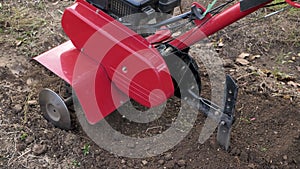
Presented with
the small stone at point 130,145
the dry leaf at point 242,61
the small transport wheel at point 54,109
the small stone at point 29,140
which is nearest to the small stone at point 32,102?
the small transport wheel at point 54,109

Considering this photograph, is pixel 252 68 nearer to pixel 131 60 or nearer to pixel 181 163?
pixel 181 163

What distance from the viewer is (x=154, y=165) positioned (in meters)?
3.00

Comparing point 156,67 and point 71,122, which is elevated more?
point 156,67

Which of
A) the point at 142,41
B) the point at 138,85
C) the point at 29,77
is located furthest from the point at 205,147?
the point at 29,77

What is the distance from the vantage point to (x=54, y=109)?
3168 millimetres

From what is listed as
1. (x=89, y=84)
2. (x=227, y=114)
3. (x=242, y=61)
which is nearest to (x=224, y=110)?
(x=227, y=114)

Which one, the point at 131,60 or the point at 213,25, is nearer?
the point at 213,25

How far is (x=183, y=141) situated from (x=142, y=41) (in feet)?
2.49

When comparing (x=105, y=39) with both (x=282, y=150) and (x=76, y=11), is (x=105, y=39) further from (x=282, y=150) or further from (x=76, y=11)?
(x=282, y=150)

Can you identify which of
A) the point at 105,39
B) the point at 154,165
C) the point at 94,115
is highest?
the point at 105,39

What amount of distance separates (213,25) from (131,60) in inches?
21.4

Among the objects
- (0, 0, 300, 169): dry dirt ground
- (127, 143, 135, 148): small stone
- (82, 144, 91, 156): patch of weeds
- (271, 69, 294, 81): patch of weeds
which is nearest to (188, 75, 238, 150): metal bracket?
(0, 0, 300, 169): dry dirt ground

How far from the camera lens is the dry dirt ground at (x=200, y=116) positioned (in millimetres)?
3021

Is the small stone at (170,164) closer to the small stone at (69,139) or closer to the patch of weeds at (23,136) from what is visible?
the small stone at (69,139)
